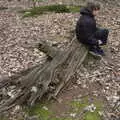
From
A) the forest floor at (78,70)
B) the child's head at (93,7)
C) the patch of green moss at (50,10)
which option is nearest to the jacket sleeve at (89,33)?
the child's head at (93,7)

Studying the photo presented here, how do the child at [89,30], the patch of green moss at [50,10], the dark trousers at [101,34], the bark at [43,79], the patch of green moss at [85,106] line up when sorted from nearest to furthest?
the patch of green moss at [85,106] → the bark at [43,79] → the child at [89,30] → the dark trousers at [101,34] → the patch of green moss at [50,10]

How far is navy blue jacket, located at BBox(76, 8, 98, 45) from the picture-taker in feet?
27.0

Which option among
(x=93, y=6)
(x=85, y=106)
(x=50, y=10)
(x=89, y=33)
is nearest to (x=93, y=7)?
(x=93, y=6)

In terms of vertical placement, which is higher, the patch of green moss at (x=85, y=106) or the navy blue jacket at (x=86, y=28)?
the navy blue jacket at (x=86, y=28)

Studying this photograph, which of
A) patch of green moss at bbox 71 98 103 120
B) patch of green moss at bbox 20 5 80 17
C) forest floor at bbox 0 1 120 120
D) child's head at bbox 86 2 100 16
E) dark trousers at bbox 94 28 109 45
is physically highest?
child's head at bbox 86 2 100 16

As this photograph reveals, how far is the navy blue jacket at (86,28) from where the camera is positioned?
8234mm

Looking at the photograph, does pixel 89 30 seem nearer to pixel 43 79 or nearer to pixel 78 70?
pixel 78 70

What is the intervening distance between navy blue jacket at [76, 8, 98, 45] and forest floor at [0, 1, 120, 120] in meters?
0.45

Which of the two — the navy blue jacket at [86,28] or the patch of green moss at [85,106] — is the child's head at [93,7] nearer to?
the navy blue jacket at [86,28]

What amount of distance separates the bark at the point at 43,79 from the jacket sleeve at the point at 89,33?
47 centimetres

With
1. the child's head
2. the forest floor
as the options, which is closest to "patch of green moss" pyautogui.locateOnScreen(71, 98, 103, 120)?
the forest floor

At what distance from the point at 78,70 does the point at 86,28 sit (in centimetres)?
112

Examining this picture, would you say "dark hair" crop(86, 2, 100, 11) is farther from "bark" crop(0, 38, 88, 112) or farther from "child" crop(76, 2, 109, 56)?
"bark" crop(0, 38, 88, 112)

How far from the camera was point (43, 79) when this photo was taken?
22.7 feet
